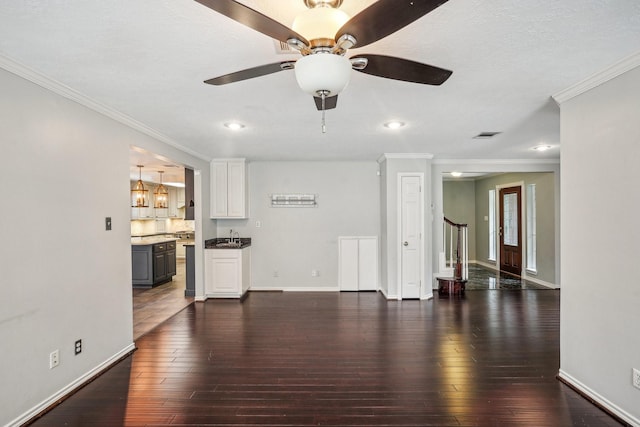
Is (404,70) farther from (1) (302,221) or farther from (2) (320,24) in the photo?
(1) (302,221)

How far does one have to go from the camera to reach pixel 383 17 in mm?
1157

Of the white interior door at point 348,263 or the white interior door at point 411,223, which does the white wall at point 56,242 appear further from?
the white interior door at point 411,223

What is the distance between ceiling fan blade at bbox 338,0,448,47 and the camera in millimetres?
1081

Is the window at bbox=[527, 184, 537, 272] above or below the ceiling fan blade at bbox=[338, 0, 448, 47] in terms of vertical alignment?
below

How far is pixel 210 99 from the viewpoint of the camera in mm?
2695

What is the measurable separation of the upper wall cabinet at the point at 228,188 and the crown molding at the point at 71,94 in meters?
1.69

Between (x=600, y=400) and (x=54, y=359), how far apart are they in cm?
398

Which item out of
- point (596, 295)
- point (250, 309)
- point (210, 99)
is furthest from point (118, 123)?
point (596, 295)

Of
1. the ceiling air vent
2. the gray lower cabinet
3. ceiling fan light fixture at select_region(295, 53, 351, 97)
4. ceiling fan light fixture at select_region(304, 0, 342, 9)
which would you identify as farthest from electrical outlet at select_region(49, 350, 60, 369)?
the ceiling air vent

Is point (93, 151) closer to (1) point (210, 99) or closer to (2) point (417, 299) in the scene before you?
(1) point (210, 99)

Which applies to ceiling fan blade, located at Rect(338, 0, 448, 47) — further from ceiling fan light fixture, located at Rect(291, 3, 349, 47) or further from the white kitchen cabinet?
the white kitchen cabinet

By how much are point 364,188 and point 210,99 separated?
12.1ft

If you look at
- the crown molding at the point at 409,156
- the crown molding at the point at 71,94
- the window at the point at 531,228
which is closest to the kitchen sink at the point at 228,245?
the crown molding at the point at 71,94

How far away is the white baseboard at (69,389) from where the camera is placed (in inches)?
84.1
